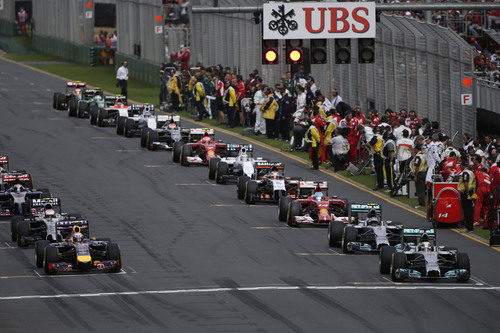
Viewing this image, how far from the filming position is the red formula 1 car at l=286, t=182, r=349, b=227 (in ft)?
102

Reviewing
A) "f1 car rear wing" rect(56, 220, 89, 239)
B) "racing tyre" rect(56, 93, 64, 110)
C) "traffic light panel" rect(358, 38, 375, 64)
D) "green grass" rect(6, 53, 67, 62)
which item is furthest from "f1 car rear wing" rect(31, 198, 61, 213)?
"green grass" rect(6, 53, 67, 62)

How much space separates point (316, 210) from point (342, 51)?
4159 millimetres

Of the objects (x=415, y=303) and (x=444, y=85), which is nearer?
(x=415, y=303)

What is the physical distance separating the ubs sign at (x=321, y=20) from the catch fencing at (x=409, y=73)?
2369mm

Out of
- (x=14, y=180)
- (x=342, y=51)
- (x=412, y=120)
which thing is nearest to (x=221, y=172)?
(x=412, y=120)

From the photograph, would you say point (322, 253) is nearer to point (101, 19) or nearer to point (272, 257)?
point (272, 257)

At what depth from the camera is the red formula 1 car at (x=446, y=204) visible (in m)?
30.7

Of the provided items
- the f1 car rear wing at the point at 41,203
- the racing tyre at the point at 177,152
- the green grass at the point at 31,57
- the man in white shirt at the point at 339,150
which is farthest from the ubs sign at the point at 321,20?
the green grass at the point at 31,57

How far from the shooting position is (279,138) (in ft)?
152

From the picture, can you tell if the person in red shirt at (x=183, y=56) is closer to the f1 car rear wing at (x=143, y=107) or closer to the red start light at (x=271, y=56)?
the f1 car rear wing at (x=143, y=107)

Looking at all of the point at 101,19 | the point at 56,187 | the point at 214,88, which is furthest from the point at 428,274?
the point at 101,19

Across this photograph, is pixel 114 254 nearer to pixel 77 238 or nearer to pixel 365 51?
pixel 77 238

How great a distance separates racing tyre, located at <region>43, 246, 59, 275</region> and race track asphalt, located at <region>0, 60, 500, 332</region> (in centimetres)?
16

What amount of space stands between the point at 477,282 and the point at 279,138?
850 inches
